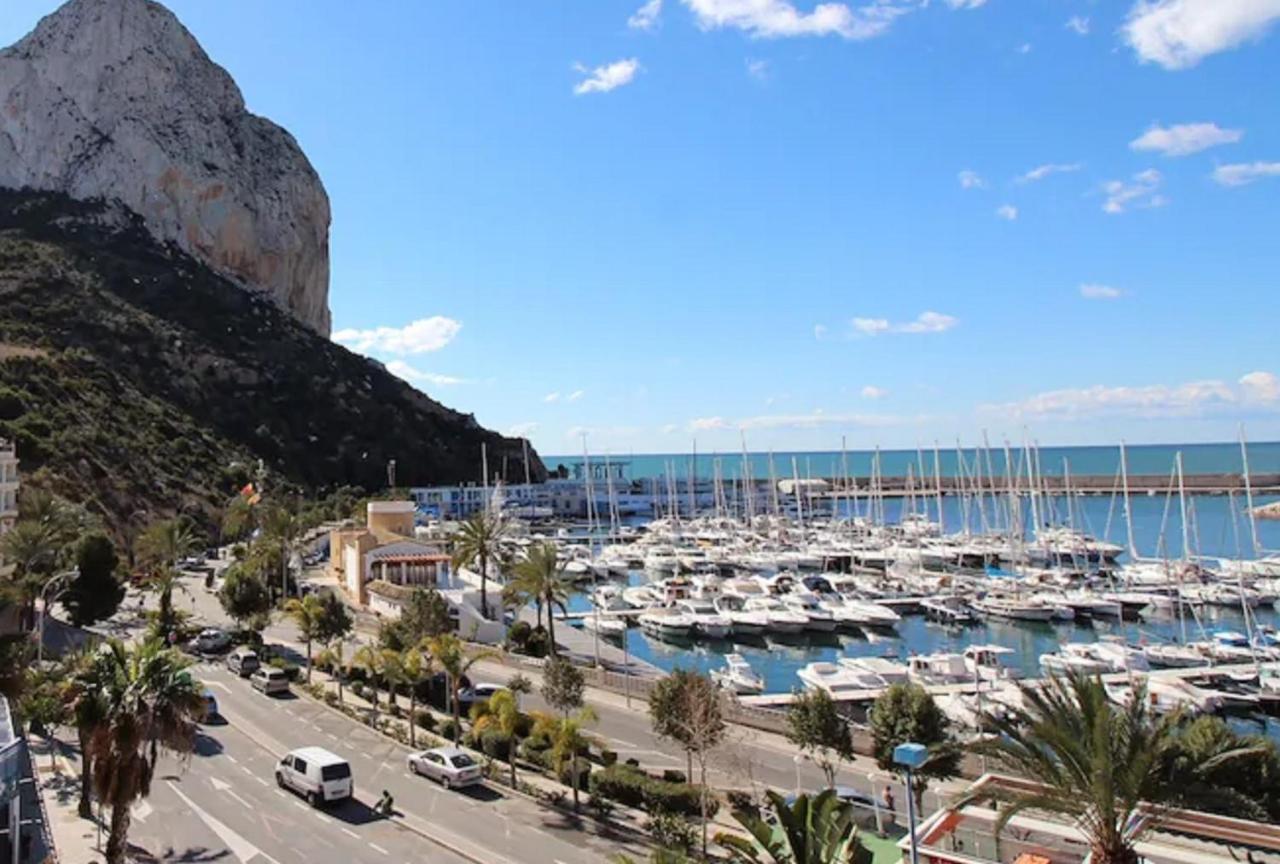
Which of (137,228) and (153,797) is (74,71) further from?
(153,797)

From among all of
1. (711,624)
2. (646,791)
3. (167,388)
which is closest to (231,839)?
(646,791)

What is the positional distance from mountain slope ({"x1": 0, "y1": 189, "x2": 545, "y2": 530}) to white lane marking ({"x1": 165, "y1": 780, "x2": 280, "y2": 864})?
4791 cm

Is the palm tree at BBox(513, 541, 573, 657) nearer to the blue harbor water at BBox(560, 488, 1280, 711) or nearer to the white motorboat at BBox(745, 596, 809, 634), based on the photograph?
the blue harbor water at BBox(560, 488, 1280, 711)

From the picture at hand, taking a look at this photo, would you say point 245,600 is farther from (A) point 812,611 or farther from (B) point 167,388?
(B) point 167,388

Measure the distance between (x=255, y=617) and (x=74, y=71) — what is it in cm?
13208

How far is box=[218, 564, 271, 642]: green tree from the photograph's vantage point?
42188 mm

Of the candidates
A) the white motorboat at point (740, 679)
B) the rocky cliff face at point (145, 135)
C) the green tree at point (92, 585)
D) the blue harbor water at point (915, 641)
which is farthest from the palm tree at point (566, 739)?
the rocky cliff face at point (145, 135)

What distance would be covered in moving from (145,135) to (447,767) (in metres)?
143

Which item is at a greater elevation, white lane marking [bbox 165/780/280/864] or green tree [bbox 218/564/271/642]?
green tree [bbox 218/564/271/642]

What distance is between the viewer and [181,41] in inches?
5891

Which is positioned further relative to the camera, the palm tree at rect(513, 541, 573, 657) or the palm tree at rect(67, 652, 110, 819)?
the palm tree at rect(513, 541, 573, 657)

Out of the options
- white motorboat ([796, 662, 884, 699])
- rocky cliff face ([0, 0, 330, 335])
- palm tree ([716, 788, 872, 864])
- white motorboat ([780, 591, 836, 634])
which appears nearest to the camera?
palm tree ([716, 788, 872, 864])

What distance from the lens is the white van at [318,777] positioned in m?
21.9

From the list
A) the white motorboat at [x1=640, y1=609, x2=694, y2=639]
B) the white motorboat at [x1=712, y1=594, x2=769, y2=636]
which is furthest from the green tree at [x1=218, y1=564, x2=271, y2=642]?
the white motorboat at [x1=712, y1=594, x2=769, y2=636]
